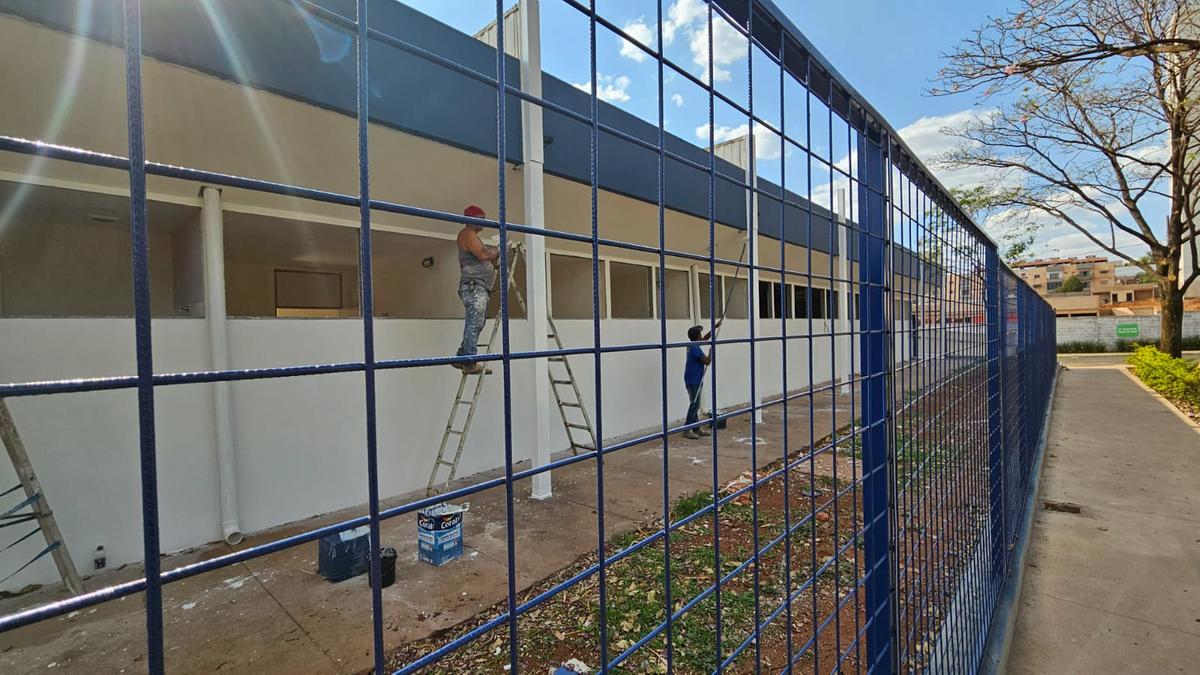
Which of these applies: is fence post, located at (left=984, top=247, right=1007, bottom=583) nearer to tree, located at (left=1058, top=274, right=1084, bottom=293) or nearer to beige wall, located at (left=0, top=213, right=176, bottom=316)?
beige wall, located at (left=0, top=213, right=176, bottom=316)

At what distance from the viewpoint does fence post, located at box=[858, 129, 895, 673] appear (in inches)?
68.2

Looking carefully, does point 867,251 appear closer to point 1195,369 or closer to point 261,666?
point 261,666

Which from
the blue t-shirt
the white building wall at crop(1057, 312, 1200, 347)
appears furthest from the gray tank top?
the white building wall at crop(1057, 312, 1200, 347)

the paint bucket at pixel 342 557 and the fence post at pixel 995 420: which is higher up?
the fence post at pixel 995 420

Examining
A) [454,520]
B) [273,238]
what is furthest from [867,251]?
[273,238]

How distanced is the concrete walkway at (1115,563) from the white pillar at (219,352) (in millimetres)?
4754

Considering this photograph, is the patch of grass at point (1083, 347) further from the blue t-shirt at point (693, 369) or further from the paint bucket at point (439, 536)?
the paint bucket at point (439, 536)

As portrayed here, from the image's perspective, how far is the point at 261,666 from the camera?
2354mm

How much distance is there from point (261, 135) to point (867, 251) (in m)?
3.57

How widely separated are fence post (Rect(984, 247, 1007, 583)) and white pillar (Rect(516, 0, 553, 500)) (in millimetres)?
2999

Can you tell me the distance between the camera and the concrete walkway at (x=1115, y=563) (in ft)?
8.50

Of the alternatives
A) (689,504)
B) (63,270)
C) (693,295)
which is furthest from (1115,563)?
(63,270)

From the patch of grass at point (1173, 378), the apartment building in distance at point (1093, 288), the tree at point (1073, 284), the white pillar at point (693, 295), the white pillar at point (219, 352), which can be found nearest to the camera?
the white pillar at point (219, 352)

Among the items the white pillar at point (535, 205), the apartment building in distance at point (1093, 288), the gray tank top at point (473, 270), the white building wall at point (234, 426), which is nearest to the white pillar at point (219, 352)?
the white building wall at point (234, 426)
